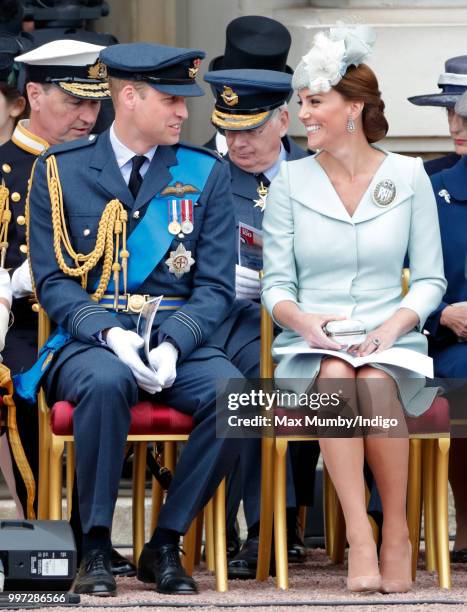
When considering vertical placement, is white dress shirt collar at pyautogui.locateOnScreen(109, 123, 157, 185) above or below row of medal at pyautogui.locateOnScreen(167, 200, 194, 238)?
above

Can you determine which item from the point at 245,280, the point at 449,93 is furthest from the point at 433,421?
the point at 449,93

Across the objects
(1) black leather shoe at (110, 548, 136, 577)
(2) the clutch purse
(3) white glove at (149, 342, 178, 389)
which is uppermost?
(2) the clutch purse

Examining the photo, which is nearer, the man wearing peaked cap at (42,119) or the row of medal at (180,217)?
the row of medal at (180,217)

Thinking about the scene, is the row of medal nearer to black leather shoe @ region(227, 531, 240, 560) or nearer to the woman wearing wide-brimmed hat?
the woman wearing wide-brimmed hat

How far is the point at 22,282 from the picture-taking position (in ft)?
22.0

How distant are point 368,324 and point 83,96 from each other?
1337 millimetres

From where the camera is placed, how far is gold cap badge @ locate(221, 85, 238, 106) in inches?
275

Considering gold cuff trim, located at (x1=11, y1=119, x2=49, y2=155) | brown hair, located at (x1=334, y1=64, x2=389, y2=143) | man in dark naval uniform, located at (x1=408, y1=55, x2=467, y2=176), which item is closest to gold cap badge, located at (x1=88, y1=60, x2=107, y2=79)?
gold cuff trim, located at (x1=11, y1=119, x2=49, y2=155)

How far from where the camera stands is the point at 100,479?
6047 mm

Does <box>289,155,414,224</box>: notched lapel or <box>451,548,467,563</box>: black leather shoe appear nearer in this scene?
<box>289,155,414,224</box>: notched lapel

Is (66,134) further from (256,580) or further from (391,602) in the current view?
(391,602)

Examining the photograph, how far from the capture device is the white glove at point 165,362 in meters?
6.15

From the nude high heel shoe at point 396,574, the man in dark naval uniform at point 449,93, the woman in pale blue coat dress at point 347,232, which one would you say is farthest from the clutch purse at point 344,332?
the man in dark naval uniform at point 449,93

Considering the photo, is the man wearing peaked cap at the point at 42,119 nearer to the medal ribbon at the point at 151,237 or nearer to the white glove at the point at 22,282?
the white glove at the point at 22,282
